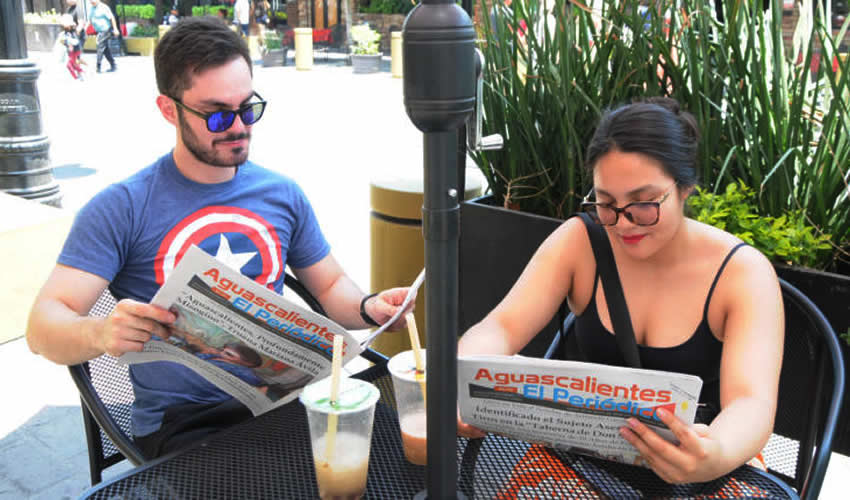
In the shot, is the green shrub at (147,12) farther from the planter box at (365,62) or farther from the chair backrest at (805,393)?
the chair backrest at (805,393)

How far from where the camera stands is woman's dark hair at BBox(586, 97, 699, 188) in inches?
63.9

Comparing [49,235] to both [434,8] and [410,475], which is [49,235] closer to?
[410,475]

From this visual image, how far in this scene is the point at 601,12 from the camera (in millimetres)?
2623

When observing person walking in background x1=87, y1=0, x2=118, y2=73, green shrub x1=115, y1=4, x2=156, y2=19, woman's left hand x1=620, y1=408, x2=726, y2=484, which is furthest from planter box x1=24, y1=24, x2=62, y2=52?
woman's left hand x1=620, y1=408, x2=726, y2=484

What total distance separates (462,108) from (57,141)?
8.79 metres

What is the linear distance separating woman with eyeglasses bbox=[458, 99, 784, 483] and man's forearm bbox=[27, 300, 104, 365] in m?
0.77

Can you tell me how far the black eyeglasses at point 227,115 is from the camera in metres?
1.77

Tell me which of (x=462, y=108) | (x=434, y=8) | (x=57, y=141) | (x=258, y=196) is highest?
(x=434, y=8)

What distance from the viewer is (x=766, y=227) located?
88.0 inches

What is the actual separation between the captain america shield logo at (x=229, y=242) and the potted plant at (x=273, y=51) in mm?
18320

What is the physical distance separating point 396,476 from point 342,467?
0.15 m

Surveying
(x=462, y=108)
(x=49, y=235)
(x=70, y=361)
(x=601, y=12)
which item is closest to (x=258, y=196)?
(x=70, y=361)

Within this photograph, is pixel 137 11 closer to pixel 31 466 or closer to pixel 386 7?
pixel 386 7

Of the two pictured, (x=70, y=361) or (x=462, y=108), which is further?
(x=70, y=361)
